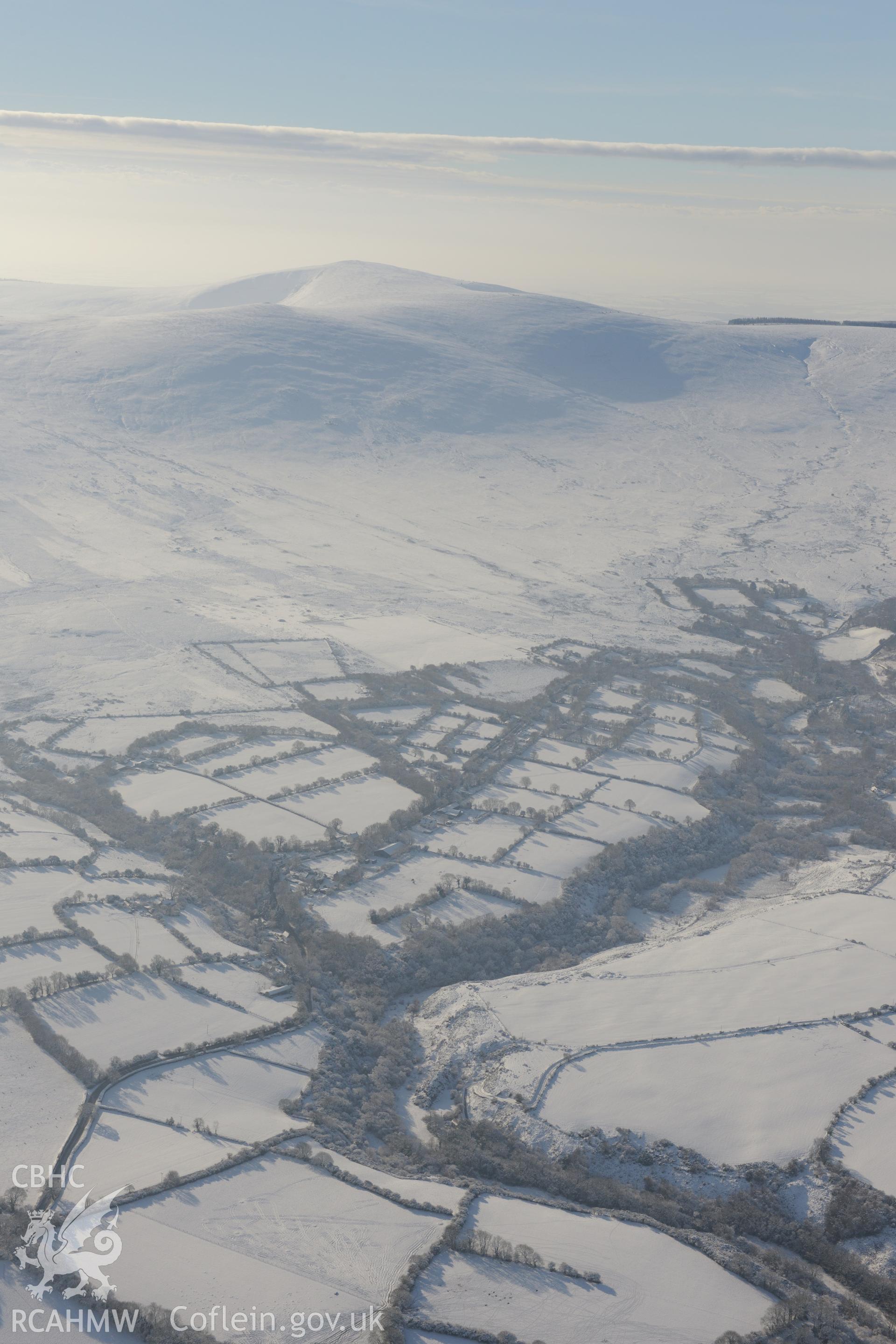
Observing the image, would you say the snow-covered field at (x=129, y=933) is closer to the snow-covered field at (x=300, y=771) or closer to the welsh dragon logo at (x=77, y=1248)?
the snow-covered field at (x=300, y=771)

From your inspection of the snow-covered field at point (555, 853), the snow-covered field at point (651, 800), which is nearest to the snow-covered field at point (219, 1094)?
the snow-covered field at point (555, 853)

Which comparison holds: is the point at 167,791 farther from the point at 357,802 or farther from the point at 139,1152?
the point at 139,1152

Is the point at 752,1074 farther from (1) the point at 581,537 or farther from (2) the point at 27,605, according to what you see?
(1) the point at 581,537

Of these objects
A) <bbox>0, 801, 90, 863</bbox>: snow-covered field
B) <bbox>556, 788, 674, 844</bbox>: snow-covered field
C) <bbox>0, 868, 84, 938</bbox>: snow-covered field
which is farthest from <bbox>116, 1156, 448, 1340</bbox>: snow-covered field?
<bbox>556, 788, 674, 844</bbox>: snow-covered field

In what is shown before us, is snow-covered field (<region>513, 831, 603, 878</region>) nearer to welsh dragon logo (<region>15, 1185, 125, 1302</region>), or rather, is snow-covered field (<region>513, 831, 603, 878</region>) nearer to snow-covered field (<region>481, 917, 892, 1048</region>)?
snow-covered field (<region>481, 917, 892, 1048</region>)

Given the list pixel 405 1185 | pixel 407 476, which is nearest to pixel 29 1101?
pixel 405 1185

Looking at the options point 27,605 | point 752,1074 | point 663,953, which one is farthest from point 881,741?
point 27,605
